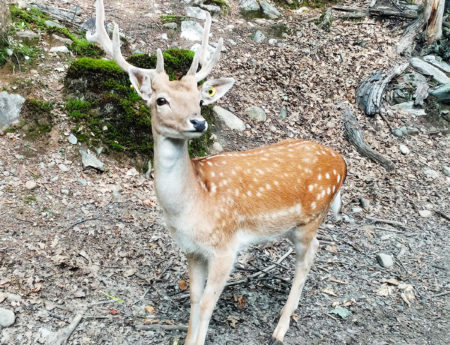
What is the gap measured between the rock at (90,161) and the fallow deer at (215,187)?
2.14 metres

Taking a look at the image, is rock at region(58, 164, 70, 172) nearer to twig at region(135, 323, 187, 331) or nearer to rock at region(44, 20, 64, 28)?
twig at region(135, 323, 187, 331)

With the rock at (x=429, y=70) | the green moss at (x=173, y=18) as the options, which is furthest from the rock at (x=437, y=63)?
the green moss at (x=173, y=18)

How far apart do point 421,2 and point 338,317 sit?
9.72 meters

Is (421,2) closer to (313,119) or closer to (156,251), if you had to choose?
(313,119)

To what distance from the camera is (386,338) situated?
4.91 meters

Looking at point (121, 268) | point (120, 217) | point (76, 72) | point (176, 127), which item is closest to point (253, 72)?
point (76, 72)

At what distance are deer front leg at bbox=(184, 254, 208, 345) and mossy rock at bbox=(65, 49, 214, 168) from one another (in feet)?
7.97

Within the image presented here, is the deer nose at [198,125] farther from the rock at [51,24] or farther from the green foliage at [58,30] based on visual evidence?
the rock at [51,24]

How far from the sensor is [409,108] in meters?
9.85

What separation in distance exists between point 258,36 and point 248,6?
4.19 ft

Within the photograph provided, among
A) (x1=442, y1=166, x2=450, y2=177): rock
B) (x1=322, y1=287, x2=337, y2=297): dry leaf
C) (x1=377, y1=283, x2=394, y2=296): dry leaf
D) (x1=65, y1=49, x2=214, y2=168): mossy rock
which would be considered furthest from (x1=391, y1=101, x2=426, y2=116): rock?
(x1=65, y1=49, x2=214, y2=168): mossy rock

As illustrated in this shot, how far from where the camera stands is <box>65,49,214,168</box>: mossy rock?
6430 millimetres

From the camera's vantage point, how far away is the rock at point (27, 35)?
6.95 meters

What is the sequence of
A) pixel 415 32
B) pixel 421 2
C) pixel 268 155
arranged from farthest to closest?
pixel 421 2 → pixel 415 32 → pixel 268 155
